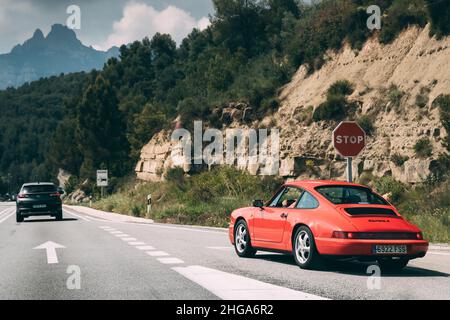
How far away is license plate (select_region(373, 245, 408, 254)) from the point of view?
10.7 m

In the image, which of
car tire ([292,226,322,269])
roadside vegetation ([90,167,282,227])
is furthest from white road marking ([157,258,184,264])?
roadside vegetation ([90,167,282,227])

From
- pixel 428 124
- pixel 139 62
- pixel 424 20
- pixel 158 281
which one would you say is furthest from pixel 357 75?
pixel 139 62

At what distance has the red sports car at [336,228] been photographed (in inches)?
424

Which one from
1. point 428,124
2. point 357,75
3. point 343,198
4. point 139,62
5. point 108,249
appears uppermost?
point 139,62

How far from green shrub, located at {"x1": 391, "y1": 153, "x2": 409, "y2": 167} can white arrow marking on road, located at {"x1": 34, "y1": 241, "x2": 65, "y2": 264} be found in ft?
74.4

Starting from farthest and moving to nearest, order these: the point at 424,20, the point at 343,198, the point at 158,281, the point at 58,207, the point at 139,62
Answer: the point at 139,62
the point at 424,20
the point at 58,207
the point at 343,198
the point at 158,281

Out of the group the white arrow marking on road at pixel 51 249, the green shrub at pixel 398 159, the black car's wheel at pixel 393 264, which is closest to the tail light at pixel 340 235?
the black car's wheel at pixel 393 264

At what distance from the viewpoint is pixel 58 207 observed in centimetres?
3241

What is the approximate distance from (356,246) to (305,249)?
1.10 metres

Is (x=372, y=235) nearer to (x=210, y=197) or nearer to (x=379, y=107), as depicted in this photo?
(x=210, y=197)

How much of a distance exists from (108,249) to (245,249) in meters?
3.87

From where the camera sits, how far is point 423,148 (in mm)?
35750

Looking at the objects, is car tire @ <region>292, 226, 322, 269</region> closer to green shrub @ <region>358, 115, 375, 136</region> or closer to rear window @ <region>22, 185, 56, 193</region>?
rear window @ <region>22, 185, 56, 193</region>
